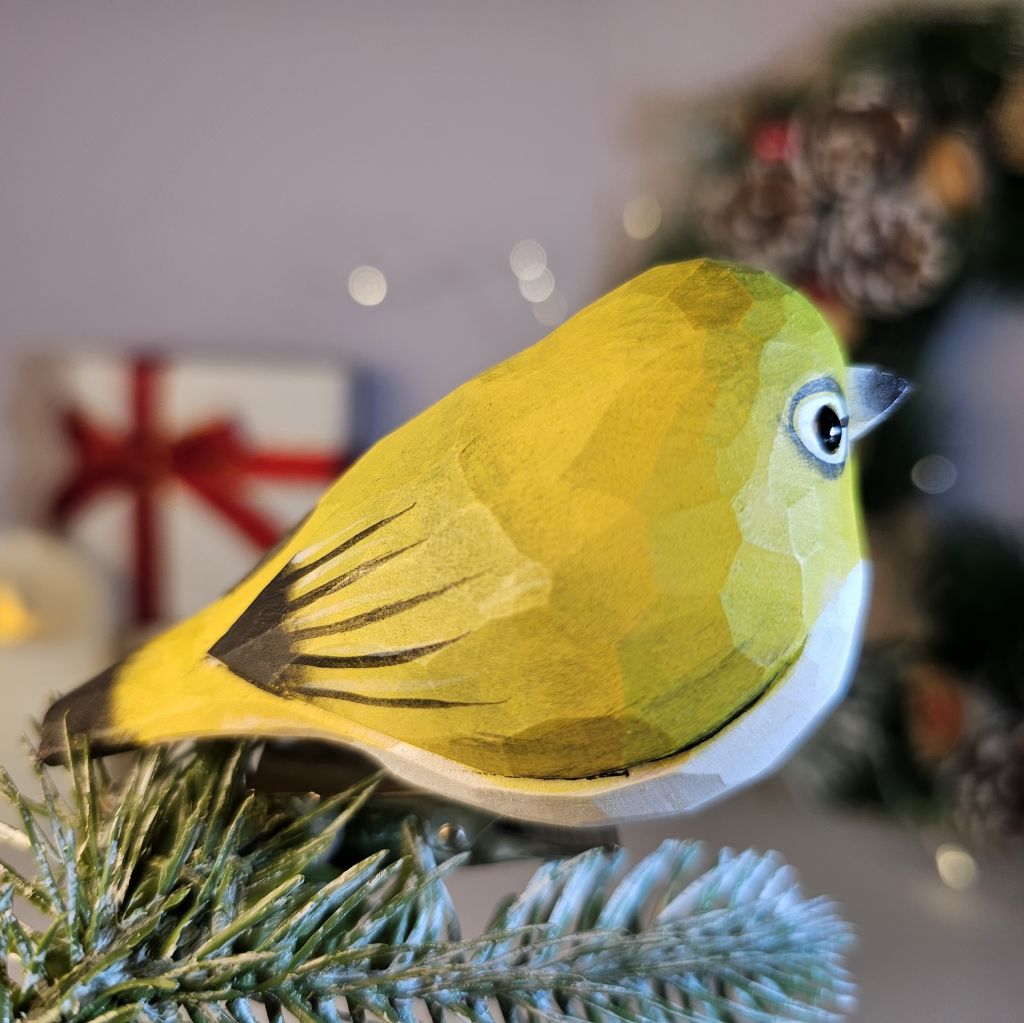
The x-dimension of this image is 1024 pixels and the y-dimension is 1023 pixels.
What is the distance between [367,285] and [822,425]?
614 mm

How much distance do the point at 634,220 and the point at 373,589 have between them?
62cm

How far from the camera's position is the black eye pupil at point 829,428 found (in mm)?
238

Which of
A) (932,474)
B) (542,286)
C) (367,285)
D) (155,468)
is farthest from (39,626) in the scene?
(932,474)

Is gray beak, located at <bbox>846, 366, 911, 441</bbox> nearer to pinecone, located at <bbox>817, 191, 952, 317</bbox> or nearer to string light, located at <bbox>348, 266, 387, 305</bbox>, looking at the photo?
pinecone, located at <bbox>817, 191, 952, 317</bbox>

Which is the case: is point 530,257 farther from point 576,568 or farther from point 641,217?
point 576,568

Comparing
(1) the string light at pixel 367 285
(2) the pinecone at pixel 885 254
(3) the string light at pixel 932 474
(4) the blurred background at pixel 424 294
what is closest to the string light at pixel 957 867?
(4) the blurred background at pixel 424 294

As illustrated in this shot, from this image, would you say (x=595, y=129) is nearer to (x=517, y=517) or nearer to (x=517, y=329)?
(x=517, y=329)

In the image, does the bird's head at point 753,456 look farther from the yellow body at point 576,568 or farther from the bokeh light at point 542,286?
the bokeh light at point 542,286

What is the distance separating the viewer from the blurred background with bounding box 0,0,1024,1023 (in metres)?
0.67

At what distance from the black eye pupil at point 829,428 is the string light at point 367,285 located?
1.98 feet

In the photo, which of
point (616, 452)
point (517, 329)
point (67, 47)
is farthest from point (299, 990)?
point (67, 47)

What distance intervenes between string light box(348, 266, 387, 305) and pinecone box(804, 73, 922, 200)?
1.18ft

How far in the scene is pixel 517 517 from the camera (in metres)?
0.22

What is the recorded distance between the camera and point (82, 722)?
0.85 ft
